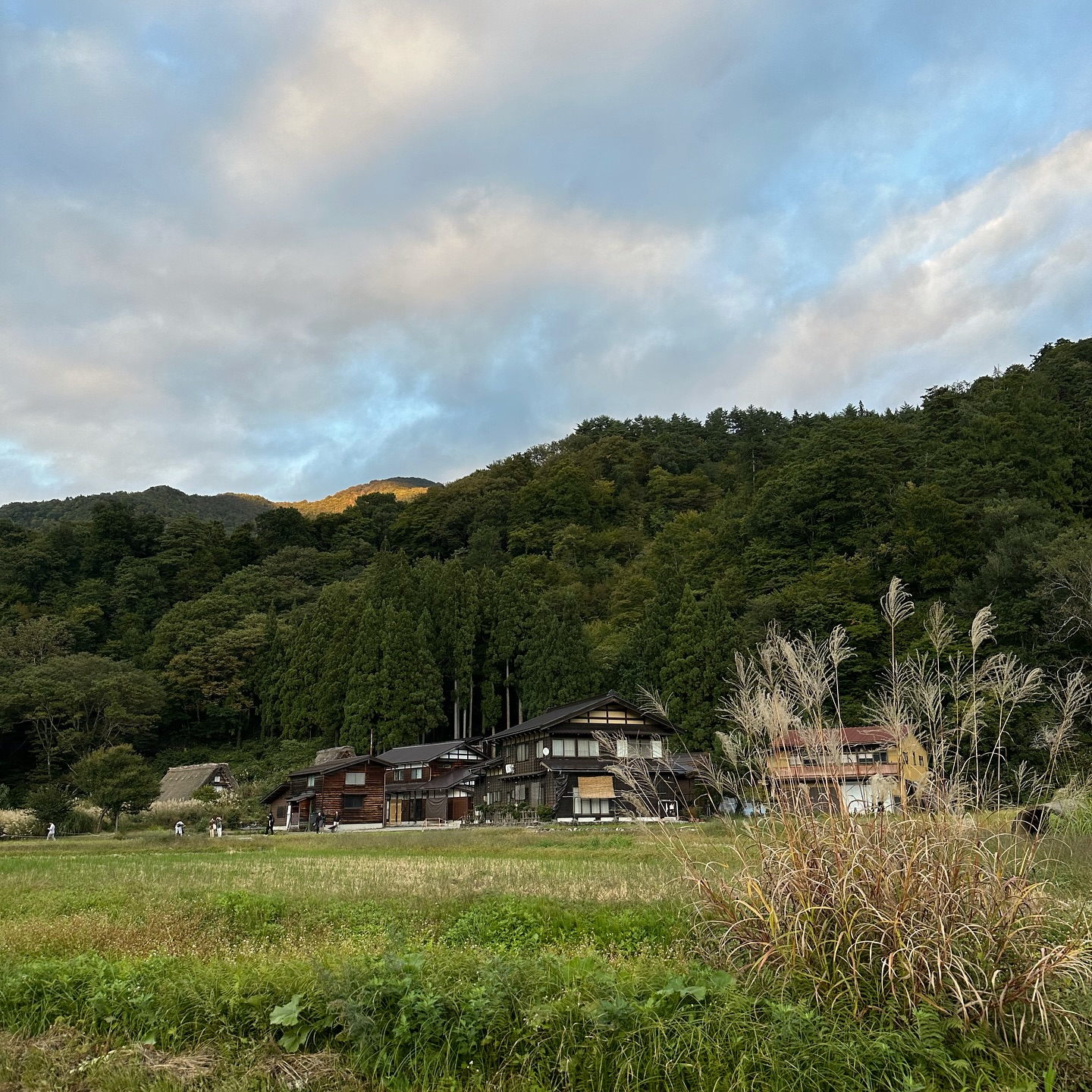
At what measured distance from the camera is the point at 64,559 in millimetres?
69750

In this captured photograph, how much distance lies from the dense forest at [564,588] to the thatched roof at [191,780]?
10.6 ft

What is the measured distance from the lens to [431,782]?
4141 cm

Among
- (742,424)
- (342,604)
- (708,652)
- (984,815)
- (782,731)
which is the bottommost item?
(984,815)

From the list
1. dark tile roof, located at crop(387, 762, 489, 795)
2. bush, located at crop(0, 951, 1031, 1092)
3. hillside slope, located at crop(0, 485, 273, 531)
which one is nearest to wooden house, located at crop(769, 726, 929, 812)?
bush, located at crop(0, 951, 1031, 1092)

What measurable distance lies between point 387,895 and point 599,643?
137 feet

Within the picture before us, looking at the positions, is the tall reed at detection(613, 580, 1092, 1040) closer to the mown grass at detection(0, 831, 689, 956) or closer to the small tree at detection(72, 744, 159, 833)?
the mown grass at detection(0, 831, 689, 956)

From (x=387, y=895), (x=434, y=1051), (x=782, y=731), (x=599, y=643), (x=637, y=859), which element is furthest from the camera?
(x=599, y=643)

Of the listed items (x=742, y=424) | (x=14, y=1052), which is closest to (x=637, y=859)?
(x=14, y=1052)

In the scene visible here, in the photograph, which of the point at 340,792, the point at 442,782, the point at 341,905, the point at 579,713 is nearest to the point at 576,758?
the point at 579,713

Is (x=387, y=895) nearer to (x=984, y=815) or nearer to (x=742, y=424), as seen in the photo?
(x=984, y=815)

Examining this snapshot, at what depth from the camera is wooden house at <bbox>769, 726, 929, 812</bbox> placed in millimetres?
6090

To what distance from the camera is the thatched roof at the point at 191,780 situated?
153ft

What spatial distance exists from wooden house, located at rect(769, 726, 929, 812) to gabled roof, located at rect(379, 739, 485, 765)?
3610 cm

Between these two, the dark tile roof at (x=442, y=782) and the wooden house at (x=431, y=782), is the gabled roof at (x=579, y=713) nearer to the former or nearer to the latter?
the dark tile roof at (x=442, y=782)
